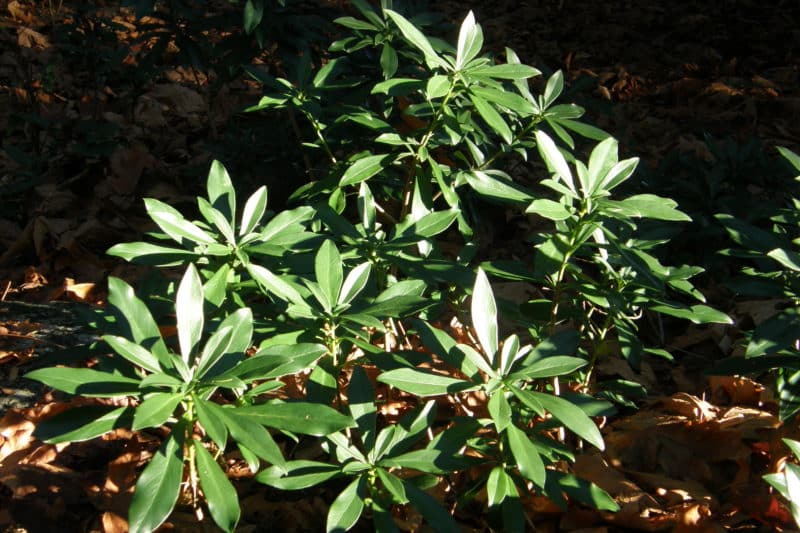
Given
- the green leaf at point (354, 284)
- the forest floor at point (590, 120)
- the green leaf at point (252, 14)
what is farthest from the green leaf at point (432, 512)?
the green leaf at point (252, 14)

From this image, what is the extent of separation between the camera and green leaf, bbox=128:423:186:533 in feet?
3.76

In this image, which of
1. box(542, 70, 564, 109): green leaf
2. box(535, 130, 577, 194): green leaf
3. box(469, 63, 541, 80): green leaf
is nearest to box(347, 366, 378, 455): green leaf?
box(535, 130, 577, 194): green leaf

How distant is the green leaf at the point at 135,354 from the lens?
121cm

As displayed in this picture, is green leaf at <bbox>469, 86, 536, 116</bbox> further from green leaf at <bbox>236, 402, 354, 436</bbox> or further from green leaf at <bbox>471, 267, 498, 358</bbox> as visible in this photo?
green leaf at <bbox>236, 402, 354, 436</bbox>

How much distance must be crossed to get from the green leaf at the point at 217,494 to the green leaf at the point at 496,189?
0.81m

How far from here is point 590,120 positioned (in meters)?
4.61

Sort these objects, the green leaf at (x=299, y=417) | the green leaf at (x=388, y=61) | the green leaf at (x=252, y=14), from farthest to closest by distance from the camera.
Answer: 1. the green leaf at (x=252, y=14)
2. the green leaf at (x=388, y=61)
3. the green leaf at (x=299, y=417)

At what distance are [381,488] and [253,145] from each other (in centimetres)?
190

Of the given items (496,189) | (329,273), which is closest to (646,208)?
(496,189)

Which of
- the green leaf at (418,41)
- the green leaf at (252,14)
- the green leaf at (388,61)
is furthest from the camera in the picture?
the green leaf at (252,14)

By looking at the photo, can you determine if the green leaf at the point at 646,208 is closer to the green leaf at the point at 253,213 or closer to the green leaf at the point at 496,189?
the green leaf at the point at 496,189

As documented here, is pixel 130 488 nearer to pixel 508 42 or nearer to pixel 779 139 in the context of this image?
pixel 779 139

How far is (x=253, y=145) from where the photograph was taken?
3068 millimetres

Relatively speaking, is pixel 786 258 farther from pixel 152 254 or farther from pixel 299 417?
pixel 152 254
